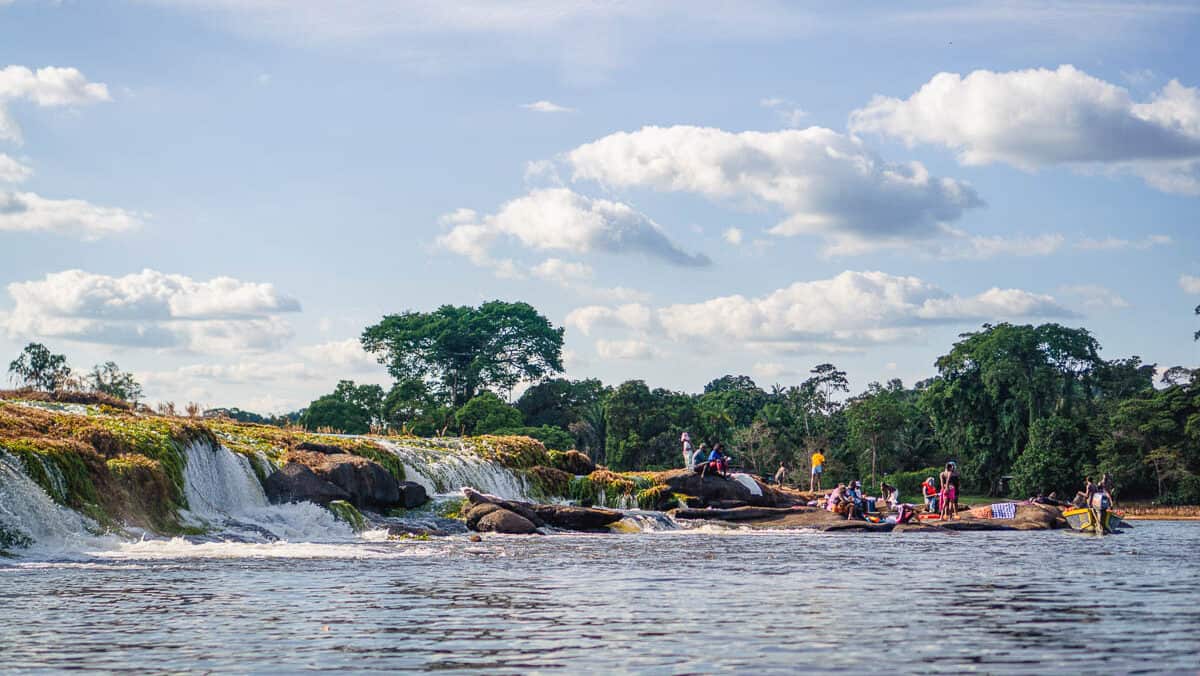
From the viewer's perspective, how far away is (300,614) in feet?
50.0

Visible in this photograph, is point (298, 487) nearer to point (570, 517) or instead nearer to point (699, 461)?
point (570, 517)

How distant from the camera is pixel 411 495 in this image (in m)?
40.0

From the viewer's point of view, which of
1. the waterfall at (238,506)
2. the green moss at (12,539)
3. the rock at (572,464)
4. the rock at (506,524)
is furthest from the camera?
the rock at (572,464)

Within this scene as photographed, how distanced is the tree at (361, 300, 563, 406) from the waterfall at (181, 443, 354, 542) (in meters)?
70.8

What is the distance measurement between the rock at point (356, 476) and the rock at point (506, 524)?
368 cm

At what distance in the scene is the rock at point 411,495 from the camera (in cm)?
3966

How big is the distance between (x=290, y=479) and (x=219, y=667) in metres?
24.2

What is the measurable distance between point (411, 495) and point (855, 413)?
5606 centimetres

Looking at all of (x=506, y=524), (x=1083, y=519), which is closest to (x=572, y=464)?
(x=506, y=524)

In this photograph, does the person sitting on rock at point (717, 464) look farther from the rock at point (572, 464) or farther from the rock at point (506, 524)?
the rock at point (506, 524)

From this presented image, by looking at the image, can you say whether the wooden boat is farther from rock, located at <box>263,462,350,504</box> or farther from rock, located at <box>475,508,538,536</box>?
rock, located at <box>263,462,350,504</box>

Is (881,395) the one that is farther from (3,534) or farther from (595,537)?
(3,534)

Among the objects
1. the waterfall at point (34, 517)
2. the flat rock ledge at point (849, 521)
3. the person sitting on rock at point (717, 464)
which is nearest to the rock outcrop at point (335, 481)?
the waterfall at point (34, 517)

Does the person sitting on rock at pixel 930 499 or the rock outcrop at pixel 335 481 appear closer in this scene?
the rock outcrop at pixel 335 481
